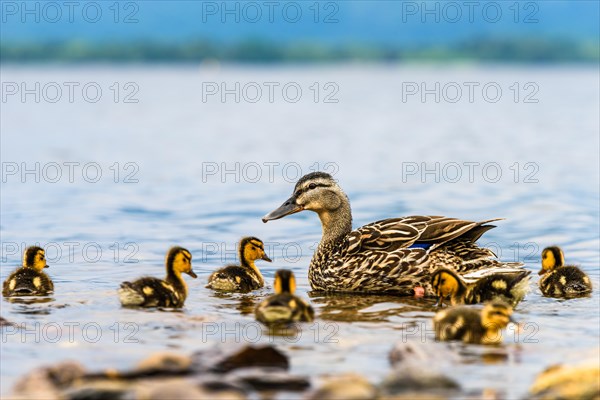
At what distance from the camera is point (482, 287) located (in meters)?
9.05

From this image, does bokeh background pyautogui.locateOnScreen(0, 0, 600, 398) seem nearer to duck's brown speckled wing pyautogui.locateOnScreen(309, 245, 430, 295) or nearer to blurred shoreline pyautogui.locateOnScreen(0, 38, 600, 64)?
duck's brown speckled wing pyautogui.locateOnScreen(309, 245, 430, 295)

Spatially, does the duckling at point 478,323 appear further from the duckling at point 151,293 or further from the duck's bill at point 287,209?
the duck's bill at point 287,209

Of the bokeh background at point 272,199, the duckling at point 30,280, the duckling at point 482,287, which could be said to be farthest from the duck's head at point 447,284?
the duckling at point 30,280

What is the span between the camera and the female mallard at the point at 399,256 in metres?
9.69

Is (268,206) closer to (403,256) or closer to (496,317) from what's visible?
(403,256)

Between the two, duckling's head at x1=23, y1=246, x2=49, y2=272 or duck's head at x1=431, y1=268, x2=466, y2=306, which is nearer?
A: duck's head at x1=431, y1=268, x2=466, y2=306

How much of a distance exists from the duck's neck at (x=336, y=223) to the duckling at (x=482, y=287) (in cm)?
155

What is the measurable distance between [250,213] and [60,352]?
8214 mm

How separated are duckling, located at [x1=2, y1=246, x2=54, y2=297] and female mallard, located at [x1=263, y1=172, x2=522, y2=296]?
2.39 metres

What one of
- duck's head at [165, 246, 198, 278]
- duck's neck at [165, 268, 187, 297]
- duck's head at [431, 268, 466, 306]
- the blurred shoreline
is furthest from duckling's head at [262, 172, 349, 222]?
the blurred shoreline

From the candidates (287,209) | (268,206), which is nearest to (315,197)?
(287,209)

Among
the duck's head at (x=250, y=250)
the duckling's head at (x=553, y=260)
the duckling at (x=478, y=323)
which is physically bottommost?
the duckling at (x=478, y=323)

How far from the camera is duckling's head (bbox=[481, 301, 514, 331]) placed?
7.75 metres

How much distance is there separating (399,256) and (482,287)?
94cm
